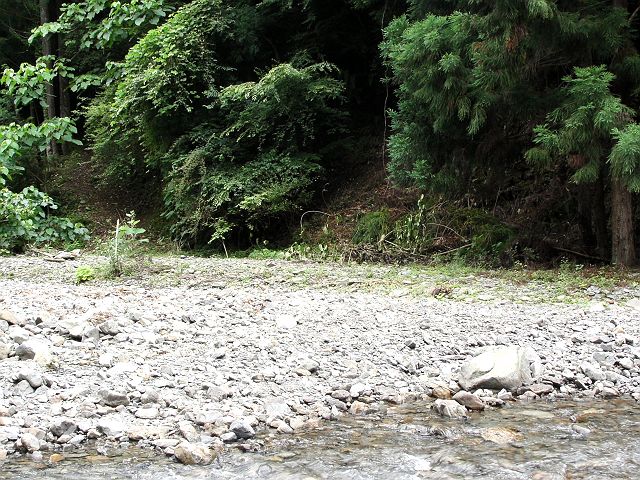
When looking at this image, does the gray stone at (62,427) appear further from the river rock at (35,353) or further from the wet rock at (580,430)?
the wet rock at (580,430)

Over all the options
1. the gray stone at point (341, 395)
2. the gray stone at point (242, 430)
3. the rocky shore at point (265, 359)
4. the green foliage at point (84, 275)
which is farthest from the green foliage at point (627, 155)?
the green foliage at point (84, 275)

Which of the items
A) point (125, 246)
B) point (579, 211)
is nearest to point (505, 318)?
point (579, 211)

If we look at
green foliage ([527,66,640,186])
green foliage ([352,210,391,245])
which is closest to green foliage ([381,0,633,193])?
green foliage ([527,66,640,186])

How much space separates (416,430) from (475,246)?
17.5ft

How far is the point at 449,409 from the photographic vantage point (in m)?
3.62

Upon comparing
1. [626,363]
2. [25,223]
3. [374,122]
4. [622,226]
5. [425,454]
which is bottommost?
[425,454]

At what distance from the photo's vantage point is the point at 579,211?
7.95 meters

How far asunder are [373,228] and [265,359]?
5.37 m

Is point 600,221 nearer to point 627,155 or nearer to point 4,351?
point 627,155

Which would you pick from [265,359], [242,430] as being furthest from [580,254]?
[242,430]

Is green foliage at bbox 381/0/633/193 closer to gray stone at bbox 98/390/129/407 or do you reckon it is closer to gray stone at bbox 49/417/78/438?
gray stone at bbox 98/390/129/407

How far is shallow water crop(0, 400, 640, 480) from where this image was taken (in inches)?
113

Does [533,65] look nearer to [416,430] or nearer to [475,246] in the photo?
[475,246]

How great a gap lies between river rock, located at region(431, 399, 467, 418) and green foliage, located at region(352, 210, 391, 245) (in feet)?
17.9
